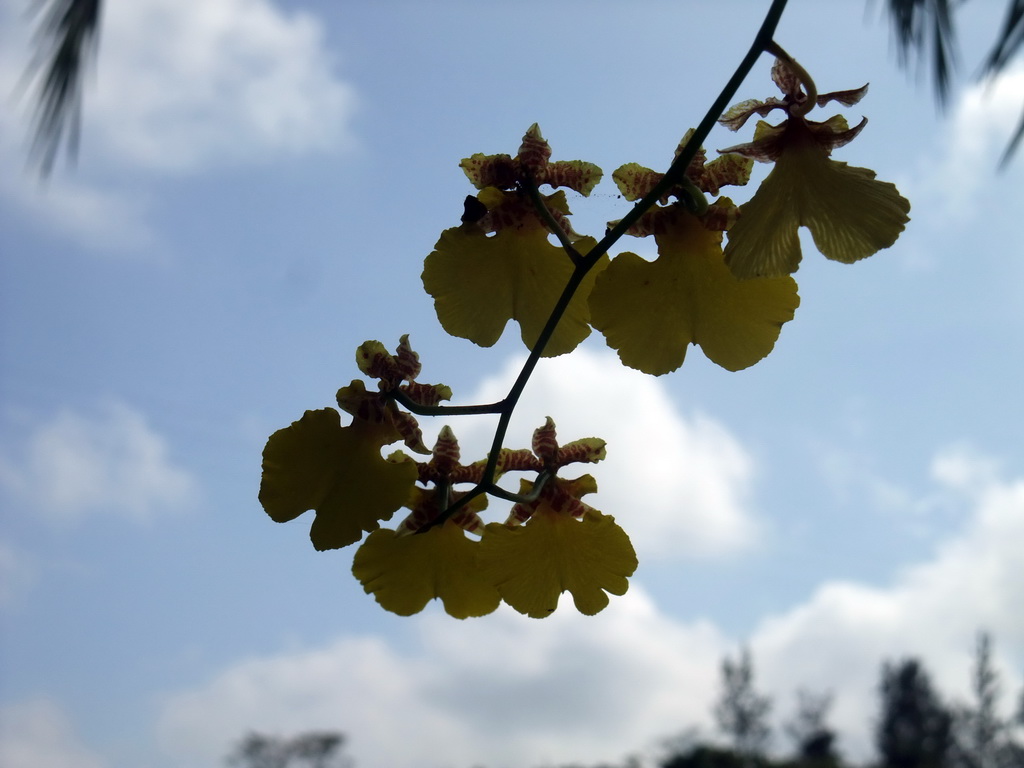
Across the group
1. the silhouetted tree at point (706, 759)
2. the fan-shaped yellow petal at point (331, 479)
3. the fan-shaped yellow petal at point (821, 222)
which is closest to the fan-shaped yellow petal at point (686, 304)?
the fan-shaped yellow petal at point (821, 222)

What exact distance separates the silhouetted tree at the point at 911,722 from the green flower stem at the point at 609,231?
19.5 meters

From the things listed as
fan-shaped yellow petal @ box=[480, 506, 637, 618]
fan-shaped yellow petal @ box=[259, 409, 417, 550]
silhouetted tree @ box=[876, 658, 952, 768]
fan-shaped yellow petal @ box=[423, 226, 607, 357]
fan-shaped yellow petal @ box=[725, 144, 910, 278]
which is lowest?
fan-shaped yellow petal @ box=[480, 506, 637, 618]

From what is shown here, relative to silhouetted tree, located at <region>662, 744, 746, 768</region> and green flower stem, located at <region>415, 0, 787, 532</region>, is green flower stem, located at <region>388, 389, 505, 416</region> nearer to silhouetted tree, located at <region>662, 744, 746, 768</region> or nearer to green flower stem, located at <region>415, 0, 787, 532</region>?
green flower stem, located at <region>415, 0, 787, 532</region>

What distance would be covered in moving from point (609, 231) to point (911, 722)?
2341 centimetres

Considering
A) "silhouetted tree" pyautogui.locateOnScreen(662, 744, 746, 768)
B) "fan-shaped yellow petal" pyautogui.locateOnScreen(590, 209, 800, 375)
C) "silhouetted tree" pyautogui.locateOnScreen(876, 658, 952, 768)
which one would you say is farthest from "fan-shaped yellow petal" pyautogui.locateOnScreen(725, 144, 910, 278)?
"silhouetted tree" pyautogui.locateOnScreen(876, 658, 952, 768)

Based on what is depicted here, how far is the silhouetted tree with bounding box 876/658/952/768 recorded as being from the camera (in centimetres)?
1830

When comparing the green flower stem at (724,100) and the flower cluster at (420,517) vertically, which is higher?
the green flower stem at (724,100)

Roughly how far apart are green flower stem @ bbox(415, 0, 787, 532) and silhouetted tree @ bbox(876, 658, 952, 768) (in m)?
19.5

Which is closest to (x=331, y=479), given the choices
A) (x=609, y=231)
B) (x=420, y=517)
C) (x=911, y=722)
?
(x=420, y=517)

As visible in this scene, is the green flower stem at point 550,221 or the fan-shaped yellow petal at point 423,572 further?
the fan-shaped yellow petal at point 423,572

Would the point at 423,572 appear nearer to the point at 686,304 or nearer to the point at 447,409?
the point at 447,409

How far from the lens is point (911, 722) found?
2088cm

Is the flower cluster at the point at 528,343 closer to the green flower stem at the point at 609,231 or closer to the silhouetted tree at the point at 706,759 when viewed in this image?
the green flower stem at the point at 609,231

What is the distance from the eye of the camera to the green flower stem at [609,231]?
2.24 feet
